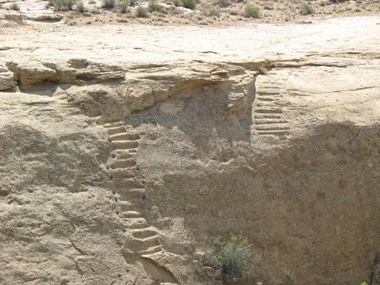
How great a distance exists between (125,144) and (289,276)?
2827 millimetres

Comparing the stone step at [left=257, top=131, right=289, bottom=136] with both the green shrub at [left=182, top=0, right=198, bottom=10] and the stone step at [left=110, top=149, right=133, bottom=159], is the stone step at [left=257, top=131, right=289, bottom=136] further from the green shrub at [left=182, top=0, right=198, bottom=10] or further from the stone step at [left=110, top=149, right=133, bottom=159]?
the green shrub at [left=182, top=0, right=198, bottom=10]

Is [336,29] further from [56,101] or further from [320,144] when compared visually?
[56,101]

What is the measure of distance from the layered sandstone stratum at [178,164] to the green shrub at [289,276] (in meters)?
0.10

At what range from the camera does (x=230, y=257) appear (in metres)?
10.9

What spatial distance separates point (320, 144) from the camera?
12.1 meters

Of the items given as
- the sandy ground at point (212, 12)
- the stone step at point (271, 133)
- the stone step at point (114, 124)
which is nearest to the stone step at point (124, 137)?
the stone step at point (114, 124)

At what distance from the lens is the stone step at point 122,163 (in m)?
11.0

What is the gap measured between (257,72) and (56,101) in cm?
334

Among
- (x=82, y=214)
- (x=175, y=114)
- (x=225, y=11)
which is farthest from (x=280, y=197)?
(x=225, y=11)

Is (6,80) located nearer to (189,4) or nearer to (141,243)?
(141,243)

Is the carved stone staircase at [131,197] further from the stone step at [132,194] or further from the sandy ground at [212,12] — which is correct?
the sandy ground at [212,12]

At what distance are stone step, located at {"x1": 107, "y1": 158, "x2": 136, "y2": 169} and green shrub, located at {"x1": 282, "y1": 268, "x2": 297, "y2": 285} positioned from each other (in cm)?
254

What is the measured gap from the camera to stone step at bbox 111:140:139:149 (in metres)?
11.1

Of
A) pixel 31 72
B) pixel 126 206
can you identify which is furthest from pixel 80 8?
pixel 126 206
